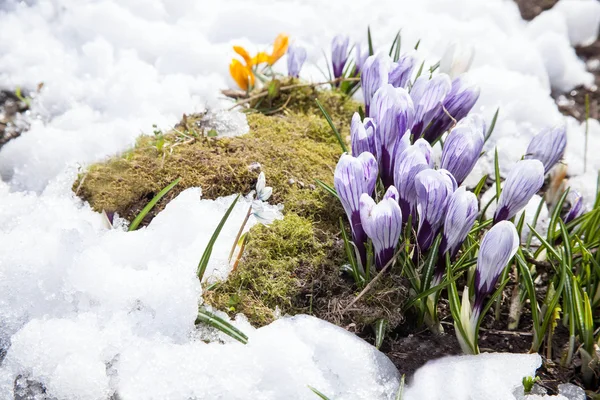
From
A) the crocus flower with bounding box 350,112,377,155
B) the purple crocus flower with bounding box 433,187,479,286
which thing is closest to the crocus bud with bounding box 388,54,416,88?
the crocus flower with bounding box 350,112,377,155

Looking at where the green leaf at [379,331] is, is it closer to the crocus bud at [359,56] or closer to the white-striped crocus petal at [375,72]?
the white-striped crocus petal at [375,72]

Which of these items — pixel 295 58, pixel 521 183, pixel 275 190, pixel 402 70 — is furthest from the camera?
pixel 295 58

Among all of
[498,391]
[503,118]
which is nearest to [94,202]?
[498,391]

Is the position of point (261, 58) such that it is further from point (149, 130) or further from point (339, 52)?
point (149, 130)

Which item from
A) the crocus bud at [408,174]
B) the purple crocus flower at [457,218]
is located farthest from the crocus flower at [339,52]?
the purple crocus flower at [457,218]

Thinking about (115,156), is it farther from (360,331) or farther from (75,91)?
(360,331)

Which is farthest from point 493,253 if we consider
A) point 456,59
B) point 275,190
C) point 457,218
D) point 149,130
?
point 149,130
